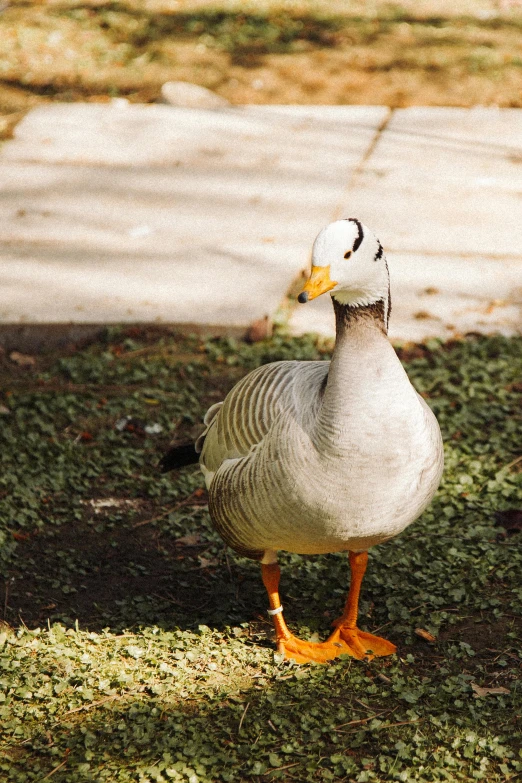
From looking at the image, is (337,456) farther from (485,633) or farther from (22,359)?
(22,359)

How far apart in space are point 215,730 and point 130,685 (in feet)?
1.24

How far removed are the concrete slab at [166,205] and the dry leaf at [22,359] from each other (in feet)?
0.90

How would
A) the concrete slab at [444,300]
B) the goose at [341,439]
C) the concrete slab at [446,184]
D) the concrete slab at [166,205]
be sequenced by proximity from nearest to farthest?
the goose at [341,439]
the concrete slab at [444,300]
the concrete slab at [166,205]
the concrete slab at [446,184]

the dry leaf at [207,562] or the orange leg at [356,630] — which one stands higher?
the orange leg at [356,630]

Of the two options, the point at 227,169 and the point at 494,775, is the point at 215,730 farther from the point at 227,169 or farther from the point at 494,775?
the point at 227,169

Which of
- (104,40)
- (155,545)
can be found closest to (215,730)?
(155,545)

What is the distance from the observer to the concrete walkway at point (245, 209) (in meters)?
6.12

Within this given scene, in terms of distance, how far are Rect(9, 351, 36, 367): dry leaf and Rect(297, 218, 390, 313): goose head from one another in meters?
3.12

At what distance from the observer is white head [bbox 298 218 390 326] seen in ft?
9.27

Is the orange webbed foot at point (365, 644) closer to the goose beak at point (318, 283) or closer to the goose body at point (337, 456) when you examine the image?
the goose body at point (337, 456)

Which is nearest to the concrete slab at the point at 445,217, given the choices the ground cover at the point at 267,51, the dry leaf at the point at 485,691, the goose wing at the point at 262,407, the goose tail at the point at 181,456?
the ground cover at the point at 267,51

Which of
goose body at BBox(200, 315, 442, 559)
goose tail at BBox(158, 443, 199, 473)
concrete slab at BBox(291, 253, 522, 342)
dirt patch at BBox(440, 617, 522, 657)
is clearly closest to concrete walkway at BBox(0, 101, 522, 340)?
concrete slab at BBox(291, 253, 522, 342)

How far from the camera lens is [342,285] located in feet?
9.49

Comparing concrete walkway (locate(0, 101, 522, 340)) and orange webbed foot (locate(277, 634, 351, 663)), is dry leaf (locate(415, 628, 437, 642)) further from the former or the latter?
concrete walkway (locate(0, 101, 522, 340))
